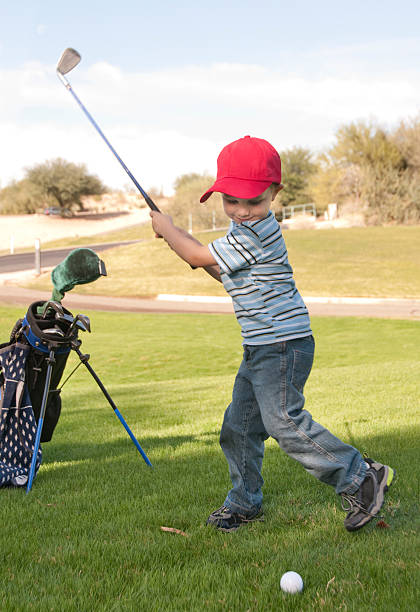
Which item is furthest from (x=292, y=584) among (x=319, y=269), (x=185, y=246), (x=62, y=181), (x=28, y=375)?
(x=62, y=181)

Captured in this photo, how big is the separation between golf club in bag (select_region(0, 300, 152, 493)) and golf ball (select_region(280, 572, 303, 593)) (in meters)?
2.29

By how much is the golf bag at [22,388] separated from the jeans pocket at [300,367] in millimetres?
1871

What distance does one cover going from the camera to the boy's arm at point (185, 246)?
130 inches

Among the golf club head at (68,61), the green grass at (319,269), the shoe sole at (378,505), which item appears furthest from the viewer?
the green grass at (319,269)

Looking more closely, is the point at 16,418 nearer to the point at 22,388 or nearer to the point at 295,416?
the point at 22,388

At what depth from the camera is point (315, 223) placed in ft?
190

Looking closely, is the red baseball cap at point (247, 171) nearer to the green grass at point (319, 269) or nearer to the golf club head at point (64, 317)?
the golf club head at point (64, 317)

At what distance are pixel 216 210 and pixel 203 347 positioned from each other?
4351 centimetres

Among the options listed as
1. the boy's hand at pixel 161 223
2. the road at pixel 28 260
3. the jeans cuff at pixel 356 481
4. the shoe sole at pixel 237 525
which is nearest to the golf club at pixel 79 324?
the boy's hand at pixel 161 223

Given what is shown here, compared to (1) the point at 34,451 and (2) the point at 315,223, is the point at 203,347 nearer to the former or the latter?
(1) the point at 34,451

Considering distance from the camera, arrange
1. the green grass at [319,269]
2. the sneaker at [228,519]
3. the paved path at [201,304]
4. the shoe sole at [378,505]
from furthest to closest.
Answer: the green grass at [319,269], the paved path at [201,304], the sneaker at [228,519], the shoe sole at [378,505]

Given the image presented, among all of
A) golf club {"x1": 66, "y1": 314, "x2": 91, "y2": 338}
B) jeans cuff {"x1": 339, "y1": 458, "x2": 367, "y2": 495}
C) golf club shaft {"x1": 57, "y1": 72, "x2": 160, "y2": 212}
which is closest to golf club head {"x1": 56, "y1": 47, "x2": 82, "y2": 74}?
golf club shaft {"x1": 57, "y1": 72, "x2": 160, "y2": 212}

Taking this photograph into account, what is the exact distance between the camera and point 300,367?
133 inches

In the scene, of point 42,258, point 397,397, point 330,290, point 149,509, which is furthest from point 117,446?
point 42,258
